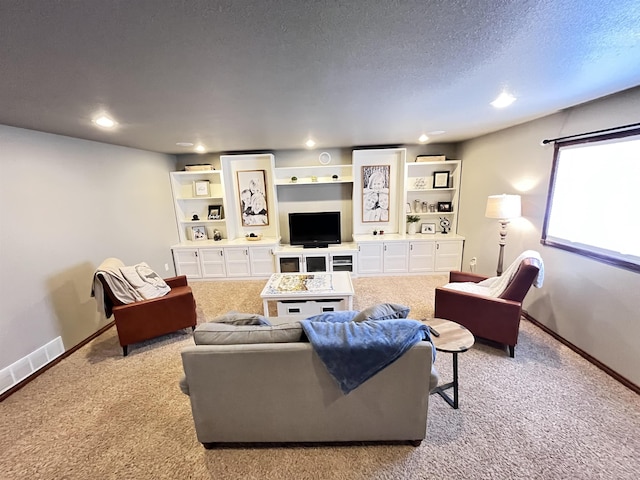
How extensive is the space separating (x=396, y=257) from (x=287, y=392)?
348 centimetres

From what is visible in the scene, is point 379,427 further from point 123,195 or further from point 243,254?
point 123,195

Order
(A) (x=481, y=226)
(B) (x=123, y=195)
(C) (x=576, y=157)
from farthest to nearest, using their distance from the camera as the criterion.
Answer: (A) (x=481, y=226) → (B) (x=123, y=195) → (C) (x=576, y=157)

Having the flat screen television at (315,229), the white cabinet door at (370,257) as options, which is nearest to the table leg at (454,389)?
the white cabinet door at (370,257)

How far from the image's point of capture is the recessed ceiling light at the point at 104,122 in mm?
2256

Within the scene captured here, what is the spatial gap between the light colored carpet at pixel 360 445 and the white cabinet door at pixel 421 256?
7.16 feet

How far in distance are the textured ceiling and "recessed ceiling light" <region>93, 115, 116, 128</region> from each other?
93mm

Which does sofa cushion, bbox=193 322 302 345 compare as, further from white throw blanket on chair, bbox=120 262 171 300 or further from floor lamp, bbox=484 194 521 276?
floor lamp, bbox=484 194 521 276

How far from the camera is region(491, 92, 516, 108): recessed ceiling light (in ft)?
6.76

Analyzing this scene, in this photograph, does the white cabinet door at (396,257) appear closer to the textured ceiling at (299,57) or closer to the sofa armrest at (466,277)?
the sofa armrest at (466,277)

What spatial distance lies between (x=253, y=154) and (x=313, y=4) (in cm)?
405

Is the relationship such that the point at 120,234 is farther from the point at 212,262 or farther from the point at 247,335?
the point at 247,335

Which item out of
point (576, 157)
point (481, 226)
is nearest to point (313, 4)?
point (576, 157)

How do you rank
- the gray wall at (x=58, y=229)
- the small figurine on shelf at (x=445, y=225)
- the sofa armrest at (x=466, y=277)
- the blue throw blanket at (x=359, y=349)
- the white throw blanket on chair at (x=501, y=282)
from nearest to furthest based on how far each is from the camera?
the blue throw blanket at (x=359, y=349), the gray wall at (x=58, y=229), the white throw blanket on chair at (x=501, y=282), the sofa armrest at (x=466, y=277), the small figurine on shelf at (x=445, y=225)

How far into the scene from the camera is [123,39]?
110cm
